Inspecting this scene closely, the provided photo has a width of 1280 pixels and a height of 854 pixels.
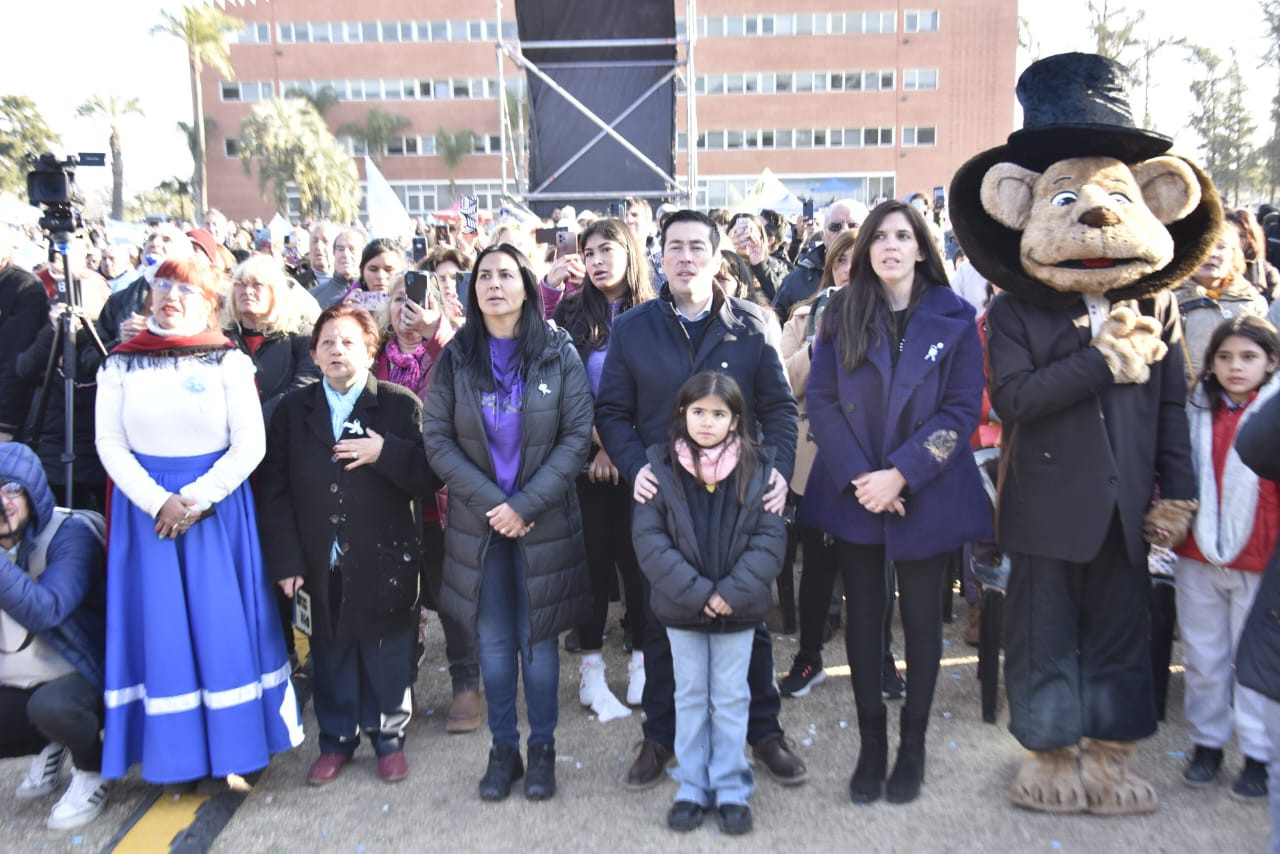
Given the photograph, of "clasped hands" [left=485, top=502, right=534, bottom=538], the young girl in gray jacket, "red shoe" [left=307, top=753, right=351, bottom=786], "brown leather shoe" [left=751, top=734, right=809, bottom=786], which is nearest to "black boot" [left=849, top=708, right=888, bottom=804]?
"brown leather shoe" [left=751, top=734, right=809, bottom=786]

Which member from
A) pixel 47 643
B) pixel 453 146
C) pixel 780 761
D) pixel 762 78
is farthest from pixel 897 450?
pixel 453 146

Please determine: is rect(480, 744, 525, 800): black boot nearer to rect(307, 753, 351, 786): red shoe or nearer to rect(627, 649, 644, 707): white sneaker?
rect(307, 753, 351, 786): red shoe

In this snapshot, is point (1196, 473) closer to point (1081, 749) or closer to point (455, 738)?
point (1081, 749)

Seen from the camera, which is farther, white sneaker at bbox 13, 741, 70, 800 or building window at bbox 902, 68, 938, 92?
building window at bbox 902, 68, 938, 92

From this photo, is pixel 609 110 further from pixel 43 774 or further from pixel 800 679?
pixel 43 774

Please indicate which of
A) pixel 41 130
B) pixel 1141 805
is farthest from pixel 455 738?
pixel 41 130

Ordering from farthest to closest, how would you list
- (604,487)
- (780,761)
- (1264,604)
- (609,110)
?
(609,110), (604,487), (780,761), (1264,604)

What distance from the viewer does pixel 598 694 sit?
4.32m

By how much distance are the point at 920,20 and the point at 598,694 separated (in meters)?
49.7

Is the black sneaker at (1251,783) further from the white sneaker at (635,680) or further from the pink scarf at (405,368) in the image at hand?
the pink scarf at (405,368)

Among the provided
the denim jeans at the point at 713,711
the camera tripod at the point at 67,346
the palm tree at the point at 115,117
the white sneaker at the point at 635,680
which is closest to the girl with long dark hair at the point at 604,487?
the white sneaker at the point at 635,680

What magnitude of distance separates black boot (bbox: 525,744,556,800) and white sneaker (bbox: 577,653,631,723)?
0.58 metres

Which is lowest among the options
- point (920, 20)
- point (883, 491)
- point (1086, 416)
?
point (883, 491)

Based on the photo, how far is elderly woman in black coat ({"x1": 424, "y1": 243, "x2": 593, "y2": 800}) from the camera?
3.61 metres
